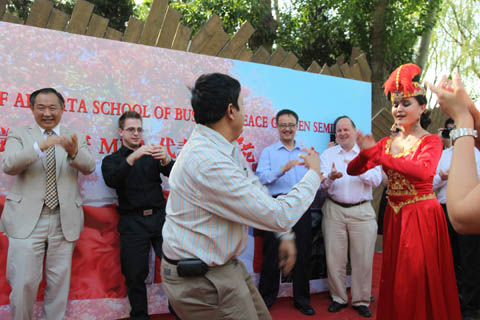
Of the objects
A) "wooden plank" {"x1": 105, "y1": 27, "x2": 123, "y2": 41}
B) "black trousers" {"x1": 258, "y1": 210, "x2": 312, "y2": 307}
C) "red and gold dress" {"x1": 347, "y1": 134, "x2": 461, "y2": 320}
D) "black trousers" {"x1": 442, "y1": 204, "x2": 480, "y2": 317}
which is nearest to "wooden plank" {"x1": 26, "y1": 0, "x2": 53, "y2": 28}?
"wooden plank" {"x1": 105, "y1": 27, "x2": 123, "y2": 41}

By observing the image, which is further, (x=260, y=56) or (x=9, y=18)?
(x=260, y=56)

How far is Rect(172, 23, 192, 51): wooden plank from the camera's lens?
368 centimetres

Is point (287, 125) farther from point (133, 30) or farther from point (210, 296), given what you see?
point (210, 296)

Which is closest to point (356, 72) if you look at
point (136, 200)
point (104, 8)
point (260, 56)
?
point (260, 56)

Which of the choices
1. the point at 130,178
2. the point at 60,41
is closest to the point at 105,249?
the point at 130,178

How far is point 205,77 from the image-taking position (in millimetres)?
1738

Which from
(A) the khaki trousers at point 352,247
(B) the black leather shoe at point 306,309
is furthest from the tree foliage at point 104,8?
(B) the black leather shoe at point 306,309

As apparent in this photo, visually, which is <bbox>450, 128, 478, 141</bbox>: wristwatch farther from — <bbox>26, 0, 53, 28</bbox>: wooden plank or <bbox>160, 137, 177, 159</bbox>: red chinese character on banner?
<bbox>26, 0, 53, 28</bbox>: wooden plank

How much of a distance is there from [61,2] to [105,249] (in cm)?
868

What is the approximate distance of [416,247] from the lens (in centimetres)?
263

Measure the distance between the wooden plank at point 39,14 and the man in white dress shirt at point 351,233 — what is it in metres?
2.97

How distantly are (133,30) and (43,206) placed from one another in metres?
1.75

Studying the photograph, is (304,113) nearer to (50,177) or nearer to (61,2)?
(50,177)

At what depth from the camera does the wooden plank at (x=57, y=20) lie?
3.19 metres
